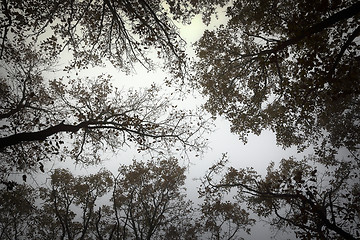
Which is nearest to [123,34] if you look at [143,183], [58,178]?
[143,183]

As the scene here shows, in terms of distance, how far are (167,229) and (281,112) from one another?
17.1 meters

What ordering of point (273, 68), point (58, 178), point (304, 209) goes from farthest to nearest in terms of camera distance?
point (58, 178), point (273, 68), point (304, 209)

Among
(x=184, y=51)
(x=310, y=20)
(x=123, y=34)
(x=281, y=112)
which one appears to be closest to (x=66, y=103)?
(x=123, y=34)

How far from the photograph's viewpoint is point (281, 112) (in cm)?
777

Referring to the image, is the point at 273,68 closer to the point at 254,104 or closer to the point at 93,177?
the point at 254,104

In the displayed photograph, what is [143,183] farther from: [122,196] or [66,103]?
[66,103]

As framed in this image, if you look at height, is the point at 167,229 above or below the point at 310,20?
below

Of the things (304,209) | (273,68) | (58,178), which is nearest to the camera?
(304,209)

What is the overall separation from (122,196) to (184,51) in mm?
13197

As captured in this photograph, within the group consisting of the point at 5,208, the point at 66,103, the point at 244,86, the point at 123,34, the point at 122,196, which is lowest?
the point at 5,208

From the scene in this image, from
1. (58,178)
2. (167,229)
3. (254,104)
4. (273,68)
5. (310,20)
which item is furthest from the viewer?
(167,229)

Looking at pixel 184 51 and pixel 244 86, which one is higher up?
pixel 244 86

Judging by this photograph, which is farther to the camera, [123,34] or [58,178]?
[58,178]

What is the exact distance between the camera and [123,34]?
612cm
